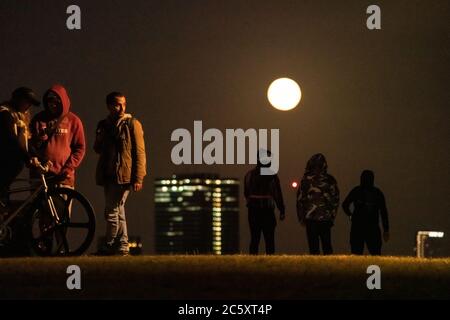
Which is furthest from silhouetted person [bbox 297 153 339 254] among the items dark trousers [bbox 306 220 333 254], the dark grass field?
the dark grass field

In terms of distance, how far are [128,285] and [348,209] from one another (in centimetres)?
828

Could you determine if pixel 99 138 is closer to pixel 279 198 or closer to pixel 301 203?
pixel 279 198

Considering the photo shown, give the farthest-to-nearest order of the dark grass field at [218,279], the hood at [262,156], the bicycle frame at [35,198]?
the hood at [262,156]
the bicycle frame at [35,198]
the dark grass field at [218,279]

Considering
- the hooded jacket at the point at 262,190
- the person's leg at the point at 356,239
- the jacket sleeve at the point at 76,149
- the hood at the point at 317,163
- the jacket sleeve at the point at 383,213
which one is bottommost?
the person's leg at the point at 356,239

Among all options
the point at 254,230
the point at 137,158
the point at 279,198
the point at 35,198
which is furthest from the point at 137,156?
the point at 254,230

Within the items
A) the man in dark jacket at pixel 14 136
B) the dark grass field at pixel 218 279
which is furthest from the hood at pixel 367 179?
the man in dark jacket at pixel 14 136

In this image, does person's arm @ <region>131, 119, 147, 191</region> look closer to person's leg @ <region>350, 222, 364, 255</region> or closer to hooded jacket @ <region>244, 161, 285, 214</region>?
hooded jacket @ <region>244, 161, 285, 214</region>

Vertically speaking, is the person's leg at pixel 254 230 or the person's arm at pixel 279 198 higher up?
the person's arm at pixel 279 198

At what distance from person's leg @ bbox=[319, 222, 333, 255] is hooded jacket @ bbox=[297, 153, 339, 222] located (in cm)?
12

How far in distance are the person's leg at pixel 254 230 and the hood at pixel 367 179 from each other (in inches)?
74.8

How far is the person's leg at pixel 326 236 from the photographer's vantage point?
2020cm

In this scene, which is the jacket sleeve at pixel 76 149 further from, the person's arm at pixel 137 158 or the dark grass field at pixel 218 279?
the dark grass field at pixel 218 279

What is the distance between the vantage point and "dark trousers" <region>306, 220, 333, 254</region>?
20.2 meters

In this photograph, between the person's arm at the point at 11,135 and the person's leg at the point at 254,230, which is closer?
the person's arm at the point at 11,135
